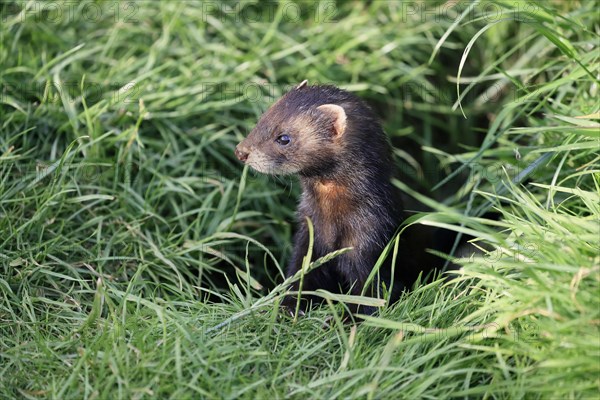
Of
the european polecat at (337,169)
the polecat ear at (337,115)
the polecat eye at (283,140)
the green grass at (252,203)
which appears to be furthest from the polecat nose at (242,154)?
the polecat ear at (337,115)

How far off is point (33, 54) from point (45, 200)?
65.2 inches

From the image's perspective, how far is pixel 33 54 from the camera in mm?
6031

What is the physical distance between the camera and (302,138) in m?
4.84

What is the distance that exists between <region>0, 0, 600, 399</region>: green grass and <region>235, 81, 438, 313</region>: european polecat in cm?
42

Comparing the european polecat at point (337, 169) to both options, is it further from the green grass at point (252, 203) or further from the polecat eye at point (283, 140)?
the green grass at point (252, 203)

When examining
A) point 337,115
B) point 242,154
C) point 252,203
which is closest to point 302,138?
point 337,115

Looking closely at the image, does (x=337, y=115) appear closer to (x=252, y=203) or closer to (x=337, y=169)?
(x=337, y=169)

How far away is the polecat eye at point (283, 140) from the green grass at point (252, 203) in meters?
0.61

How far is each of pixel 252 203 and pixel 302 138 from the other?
4.61ft

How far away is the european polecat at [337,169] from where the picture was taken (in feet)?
15.8

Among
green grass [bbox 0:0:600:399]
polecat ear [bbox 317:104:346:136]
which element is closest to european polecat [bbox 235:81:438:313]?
polecat ear [bbox 317:104:346:136]

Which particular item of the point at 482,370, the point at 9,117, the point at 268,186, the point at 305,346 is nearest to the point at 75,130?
the point at 9,117

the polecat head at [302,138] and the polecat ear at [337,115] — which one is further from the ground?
the polecat ear at [337,115]

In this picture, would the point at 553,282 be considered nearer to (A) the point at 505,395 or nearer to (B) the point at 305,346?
(A) the point at 505,395
